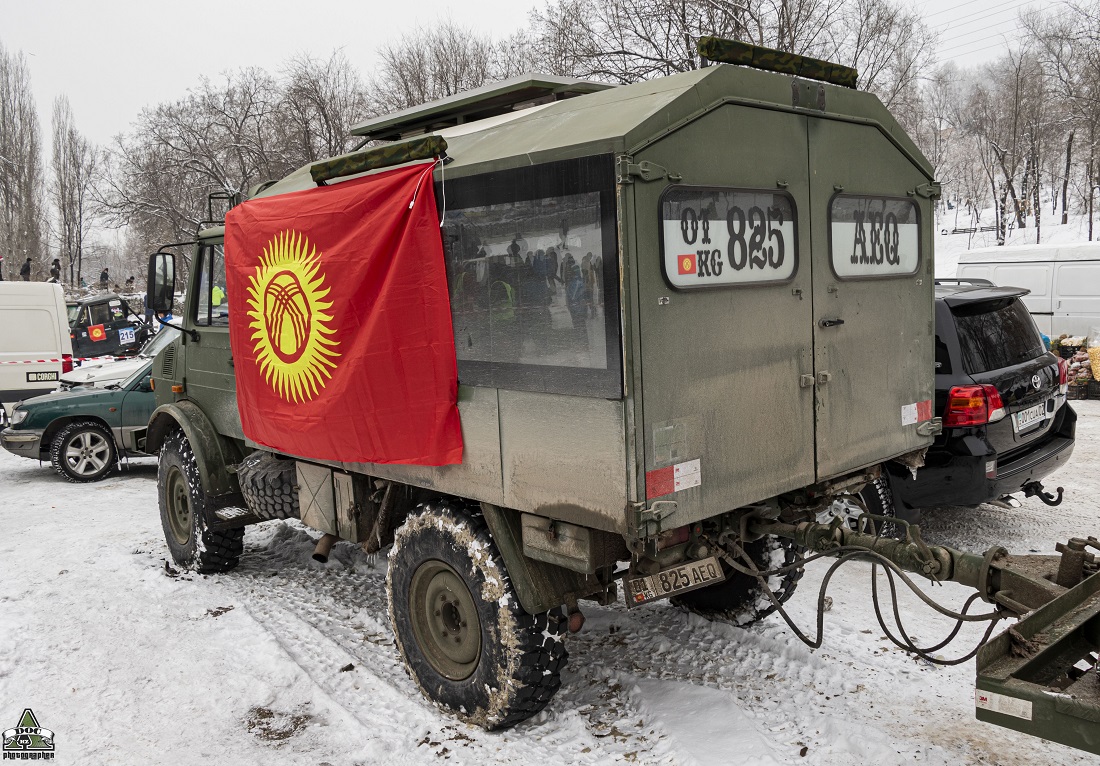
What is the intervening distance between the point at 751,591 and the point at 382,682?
222 centimetres

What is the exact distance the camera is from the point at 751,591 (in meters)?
5.40

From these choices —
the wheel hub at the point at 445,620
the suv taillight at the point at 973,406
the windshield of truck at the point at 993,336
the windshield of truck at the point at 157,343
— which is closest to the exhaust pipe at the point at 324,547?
the wheel hub at the point at 445,620

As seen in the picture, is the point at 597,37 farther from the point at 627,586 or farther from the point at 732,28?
the point at 627,586

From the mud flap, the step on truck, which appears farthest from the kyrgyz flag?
the mud flap

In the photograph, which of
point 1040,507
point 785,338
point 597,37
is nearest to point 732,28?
point 597,37

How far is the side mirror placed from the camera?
6359 millimetres

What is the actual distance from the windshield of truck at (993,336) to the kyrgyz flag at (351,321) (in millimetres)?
4103

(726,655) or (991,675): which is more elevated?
(991,675)

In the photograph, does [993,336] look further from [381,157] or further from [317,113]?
[317,113]

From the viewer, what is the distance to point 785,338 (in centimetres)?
417

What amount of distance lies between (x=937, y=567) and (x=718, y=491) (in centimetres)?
93

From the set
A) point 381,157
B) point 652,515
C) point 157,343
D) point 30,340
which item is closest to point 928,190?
point 652,515

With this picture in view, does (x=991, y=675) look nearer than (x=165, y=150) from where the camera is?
Yes

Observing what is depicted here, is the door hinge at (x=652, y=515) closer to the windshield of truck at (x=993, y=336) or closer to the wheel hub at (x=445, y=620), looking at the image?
the wheel hub at (x=445, y=620)
